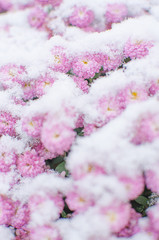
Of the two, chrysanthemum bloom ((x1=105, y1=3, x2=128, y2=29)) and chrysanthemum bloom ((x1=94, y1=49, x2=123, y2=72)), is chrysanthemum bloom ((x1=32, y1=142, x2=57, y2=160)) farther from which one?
chrysanthemum bloom ((x1=105, y1=3, x2=128, y2=29))

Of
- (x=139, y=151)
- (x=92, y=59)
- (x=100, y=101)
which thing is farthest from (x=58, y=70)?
(x=139, y=151)

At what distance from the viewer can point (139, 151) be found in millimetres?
791

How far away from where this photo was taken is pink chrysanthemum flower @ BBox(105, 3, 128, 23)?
1485mm

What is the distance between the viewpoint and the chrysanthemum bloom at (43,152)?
3.25ft

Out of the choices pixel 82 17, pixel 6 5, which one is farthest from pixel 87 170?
pixel 6 5

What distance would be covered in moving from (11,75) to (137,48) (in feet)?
1.63

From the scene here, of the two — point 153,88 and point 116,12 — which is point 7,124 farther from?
point 116,12

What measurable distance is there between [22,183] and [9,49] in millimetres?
706

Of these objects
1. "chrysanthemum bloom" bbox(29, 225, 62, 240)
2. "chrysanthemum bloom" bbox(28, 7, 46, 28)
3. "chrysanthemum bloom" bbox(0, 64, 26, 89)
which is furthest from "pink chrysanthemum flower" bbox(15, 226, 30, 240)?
"chrysanthemum bloom" bbox(28, 7, 46, 28)

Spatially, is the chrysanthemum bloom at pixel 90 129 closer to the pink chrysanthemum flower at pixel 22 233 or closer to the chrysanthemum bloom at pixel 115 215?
the chrysanthemum bloom at pixel 115 215

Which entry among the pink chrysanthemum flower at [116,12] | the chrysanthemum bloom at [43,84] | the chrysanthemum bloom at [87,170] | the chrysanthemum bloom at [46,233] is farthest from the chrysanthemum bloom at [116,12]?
the chrysanthemum bloom at [46,233]

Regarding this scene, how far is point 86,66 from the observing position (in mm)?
1096

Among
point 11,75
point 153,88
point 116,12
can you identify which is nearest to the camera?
point 153,88

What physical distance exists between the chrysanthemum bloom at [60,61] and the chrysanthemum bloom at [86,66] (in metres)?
0.03
